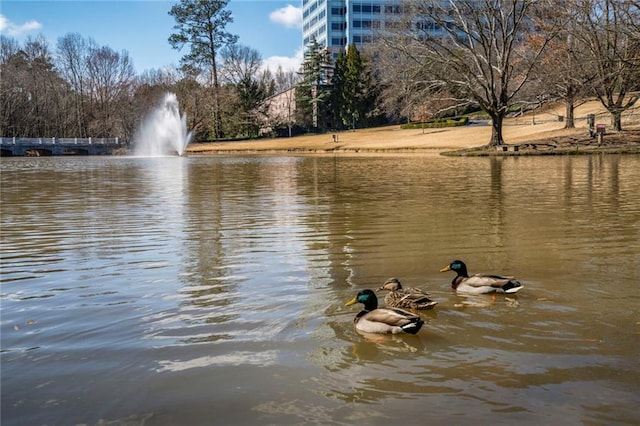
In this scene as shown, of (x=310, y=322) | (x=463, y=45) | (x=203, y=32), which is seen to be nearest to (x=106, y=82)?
(x=203, y=32)

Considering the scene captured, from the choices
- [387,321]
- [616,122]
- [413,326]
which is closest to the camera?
[413,326]

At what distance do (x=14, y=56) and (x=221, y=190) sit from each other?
A: 81543 mm

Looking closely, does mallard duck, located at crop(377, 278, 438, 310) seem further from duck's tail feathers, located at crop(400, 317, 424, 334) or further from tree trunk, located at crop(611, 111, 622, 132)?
tree trunk, located at crop(611, 111, 622, 132)

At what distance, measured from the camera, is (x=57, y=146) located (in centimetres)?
7431

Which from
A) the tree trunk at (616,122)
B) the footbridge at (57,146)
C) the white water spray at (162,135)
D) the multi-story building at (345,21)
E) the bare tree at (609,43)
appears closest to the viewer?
the bare tree at (609,43)

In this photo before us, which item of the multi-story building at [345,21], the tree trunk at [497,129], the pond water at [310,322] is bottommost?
the pond water at [310,322]

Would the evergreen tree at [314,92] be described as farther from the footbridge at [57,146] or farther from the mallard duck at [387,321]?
the mallard duck at [387,321]

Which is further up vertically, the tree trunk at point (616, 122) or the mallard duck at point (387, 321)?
the tree trunk at point (616, 122)

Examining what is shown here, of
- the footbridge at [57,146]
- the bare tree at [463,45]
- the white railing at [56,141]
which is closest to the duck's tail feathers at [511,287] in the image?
the bare tree at [463,45]

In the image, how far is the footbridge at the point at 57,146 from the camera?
71438 millimetres

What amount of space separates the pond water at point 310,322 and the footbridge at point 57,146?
65971 millimetres

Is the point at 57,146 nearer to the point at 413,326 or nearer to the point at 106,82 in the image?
the point at 106,82

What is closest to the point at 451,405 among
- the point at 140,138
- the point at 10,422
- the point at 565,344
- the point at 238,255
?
the point at 565,344

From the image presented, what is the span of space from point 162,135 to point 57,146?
556 inches
